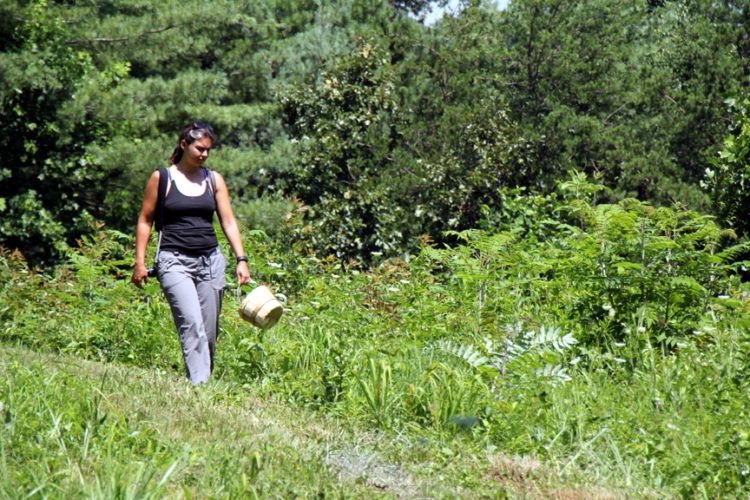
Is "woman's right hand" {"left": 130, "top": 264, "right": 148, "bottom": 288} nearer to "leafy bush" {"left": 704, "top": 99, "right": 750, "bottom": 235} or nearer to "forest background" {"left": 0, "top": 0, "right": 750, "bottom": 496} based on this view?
"forest background" {"left": 0, "top": 0, "right": 750, "bottom": 496}

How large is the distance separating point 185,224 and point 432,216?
13.3 metres

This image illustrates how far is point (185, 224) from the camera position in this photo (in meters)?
6.06

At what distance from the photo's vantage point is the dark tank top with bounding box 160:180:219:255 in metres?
6.03

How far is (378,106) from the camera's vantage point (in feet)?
63.5

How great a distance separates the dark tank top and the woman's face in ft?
0.63

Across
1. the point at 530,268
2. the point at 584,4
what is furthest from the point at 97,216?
the point at 530,268

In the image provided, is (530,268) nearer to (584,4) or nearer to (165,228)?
(165,228)

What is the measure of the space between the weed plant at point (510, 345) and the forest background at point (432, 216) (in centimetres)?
2

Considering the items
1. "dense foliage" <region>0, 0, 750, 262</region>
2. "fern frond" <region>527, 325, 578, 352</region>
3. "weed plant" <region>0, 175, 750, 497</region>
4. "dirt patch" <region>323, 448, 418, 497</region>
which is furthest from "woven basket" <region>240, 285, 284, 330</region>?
"dense foliage" <region>0, 0, 750, 262</region>

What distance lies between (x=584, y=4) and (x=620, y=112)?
254 cm

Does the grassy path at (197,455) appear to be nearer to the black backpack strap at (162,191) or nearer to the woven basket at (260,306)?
the woven basket at (260,306)

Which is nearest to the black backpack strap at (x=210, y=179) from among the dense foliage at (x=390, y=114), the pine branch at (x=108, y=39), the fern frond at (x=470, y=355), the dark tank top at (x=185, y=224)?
the dark tank top at (x=185, y=224)

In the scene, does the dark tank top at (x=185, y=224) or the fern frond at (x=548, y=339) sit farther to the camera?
the dark tank top at (x=185, y=224)

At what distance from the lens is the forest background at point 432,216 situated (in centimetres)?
490
